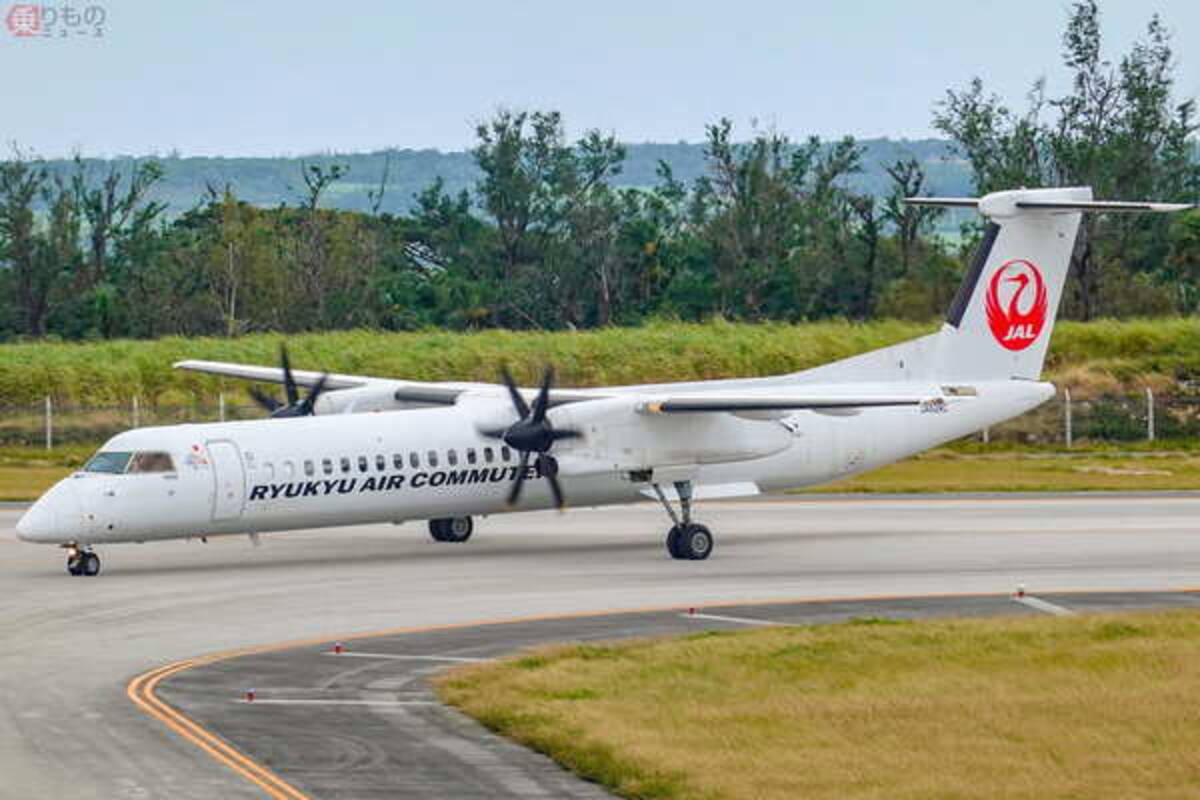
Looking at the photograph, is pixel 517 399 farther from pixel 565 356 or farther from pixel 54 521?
pixel 565 356

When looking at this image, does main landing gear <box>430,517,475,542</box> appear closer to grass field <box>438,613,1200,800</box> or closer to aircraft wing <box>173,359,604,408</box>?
aircraft wing <box>173,359,604,408</box>

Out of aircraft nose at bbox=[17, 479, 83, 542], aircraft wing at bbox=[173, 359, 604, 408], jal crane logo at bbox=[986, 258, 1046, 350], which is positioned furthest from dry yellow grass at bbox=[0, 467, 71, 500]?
jal crane logo at bbox=[986, 258, 1046, 350]

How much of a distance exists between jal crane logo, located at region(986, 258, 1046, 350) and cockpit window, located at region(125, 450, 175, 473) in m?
16.4

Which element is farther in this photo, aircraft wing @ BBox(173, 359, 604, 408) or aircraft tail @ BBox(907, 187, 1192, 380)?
aircraft tail @ BBox(907, 187, 1192, 380)

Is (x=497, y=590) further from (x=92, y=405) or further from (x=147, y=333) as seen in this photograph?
(x=147, y=333)

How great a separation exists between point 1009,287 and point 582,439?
9686 mm

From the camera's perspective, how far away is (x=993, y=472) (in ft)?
188

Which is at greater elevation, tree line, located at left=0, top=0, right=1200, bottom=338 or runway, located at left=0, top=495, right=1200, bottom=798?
tree line, located at left=0, top=0, right=1200, bottom=338

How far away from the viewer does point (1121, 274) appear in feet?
290

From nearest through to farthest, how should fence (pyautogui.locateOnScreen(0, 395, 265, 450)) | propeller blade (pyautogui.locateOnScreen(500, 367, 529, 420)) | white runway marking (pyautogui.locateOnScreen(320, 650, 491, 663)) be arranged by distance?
1. white runway marking (pyautogui.locateOnScreen(320, 650, 491, 663))
2. propeller blade (pyautogui.locateOnScreen(500, 367, 529, 420))
3. fence (pyautogui.locateOnScreen(0, 395, 265, 450))

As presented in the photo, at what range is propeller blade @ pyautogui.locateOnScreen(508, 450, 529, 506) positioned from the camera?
122ft

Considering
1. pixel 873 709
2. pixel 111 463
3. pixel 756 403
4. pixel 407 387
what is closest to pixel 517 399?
pixel 756 403

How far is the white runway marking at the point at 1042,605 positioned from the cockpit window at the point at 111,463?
47.2ft

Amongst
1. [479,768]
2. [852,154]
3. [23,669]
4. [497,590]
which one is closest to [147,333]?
[852,154]
